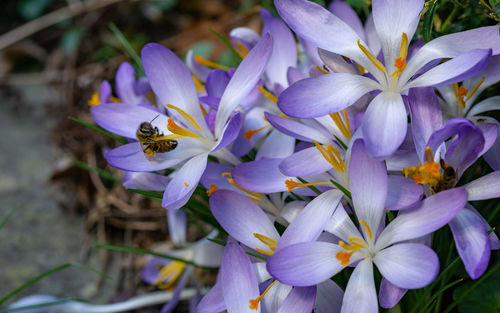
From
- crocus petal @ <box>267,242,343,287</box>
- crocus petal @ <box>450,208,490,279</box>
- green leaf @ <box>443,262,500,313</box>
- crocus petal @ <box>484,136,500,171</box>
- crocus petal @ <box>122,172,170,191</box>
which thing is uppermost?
crocus petal @ <box>484,136,500,171</box>

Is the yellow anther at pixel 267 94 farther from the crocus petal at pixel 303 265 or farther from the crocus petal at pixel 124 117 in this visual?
the crocus petal at pixel 303 265

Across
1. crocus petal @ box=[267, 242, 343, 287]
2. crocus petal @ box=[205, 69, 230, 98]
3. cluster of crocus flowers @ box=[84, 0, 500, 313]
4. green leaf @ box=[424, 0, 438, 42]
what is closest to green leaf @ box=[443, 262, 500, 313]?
cluster of crocus flowers @ box=[84, 0, 500, 313]

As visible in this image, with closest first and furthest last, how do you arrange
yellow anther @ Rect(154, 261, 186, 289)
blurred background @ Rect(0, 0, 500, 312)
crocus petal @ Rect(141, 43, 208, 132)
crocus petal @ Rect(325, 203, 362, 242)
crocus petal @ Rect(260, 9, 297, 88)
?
1. crocus petal @ Rect(325, 203, 362, 242)
2. crocus petal @ Rect(141, 43, 208, 132)
3. crocus petal @ Rect(260, 9, 297, 88)
4. yellow anther @ Rect(154, 261, 186, 289)
5. blurred background @ Rect(0, 0, 500, 312)

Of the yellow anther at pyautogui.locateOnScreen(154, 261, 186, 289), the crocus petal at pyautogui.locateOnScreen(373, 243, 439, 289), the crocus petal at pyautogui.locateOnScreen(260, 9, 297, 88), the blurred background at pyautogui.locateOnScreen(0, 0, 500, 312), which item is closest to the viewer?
the crocus petal at pyautogui.locateOnScreen(373, 243, 439, 289)

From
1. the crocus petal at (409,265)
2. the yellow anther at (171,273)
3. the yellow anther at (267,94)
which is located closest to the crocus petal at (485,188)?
the crocus petal at (409,265)

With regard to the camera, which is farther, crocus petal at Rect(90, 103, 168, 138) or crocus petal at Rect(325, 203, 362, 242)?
crocus petal at Rect(90, 103, 168, 138)

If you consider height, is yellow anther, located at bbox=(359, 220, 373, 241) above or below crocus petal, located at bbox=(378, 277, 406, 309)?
above

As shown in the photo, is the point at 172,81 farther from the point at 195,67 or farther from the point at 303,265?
the point at 303,265

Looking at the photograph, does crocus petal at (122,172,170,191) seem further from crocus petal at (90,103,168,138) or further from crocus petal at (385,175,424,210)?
crocus petal at (385,175,424,210)

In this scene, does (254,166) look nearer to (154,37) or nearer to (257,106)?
(257,106)
